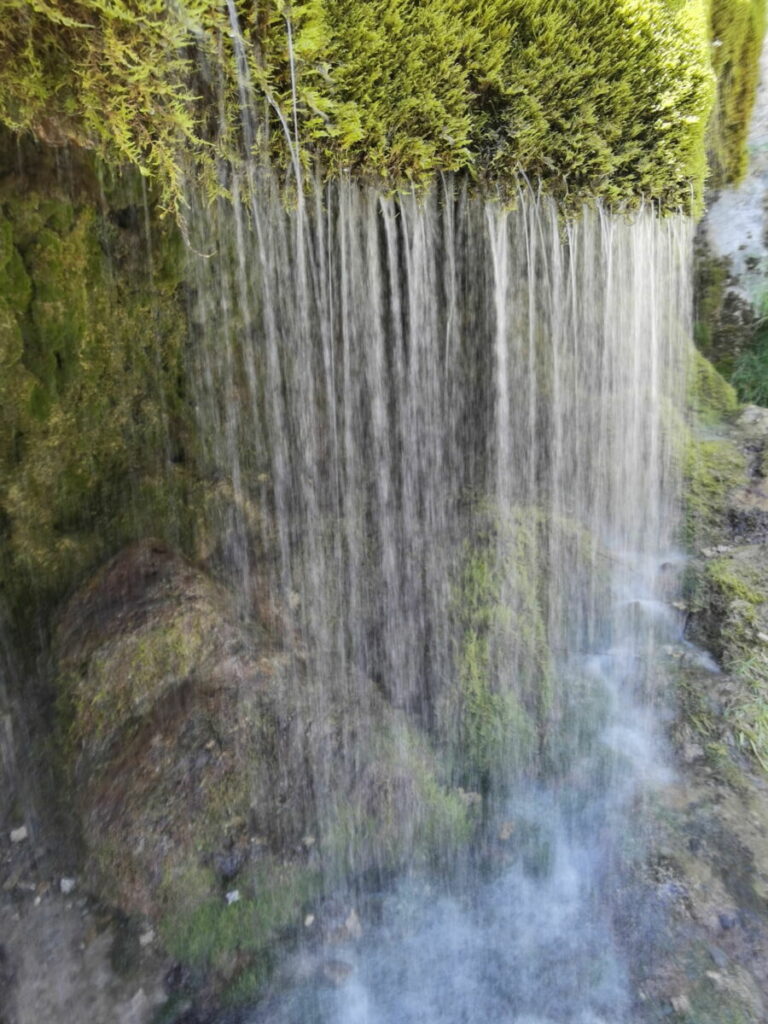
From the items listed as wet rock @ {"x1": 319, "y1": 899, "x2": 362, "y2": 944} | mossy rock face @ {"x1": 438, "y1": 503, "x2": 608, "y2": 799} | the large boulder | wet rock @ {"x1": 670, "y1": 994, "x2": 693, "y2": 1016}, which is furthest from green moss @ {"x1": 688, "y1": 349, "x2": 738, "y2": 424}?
wet rock @ {"x1": 319, "y1": 899, "x2": 362, "y2": 944}

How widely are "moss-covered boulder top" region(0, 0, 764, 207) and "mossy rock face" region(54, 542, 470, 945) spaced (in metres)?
2.91

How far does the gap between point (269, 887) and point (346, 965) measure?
66 centimetres

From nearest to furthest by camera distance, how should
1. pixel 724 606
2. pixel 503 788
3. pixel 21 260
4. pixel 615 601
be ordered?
pixel 21 260, pixel 503 788, pixel 724 606, pixel 615 601

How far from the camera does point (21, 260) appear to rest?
14.2 feet

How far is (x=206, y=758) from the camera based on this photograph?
4.19m

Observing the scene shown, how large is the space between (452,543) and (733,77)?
8.31 m

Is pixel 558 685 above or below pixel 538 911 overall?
above

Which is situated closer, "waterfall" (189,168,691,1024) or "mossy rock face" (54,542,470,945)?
"mossy rock face" (54,542,470,945)

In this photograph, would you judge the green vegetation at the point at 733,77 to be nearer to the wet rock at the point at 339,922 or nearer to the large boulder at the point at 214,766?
the large boulder at the point at 214,766

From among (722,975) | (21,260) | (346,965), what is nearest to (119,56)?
(21,260)

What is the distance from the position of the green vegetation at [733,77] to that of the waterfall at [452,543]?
336cm

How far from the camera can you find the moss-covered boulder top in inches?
123

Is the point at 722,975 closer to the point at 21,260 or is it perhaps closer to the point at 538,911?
the point at 538,911

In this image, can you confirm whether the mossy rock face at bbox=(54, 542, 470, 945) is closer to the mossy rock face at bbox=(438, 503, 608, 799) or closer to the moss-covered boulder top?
the mossy rock face at bbox=(438, 503, 608, 799)
